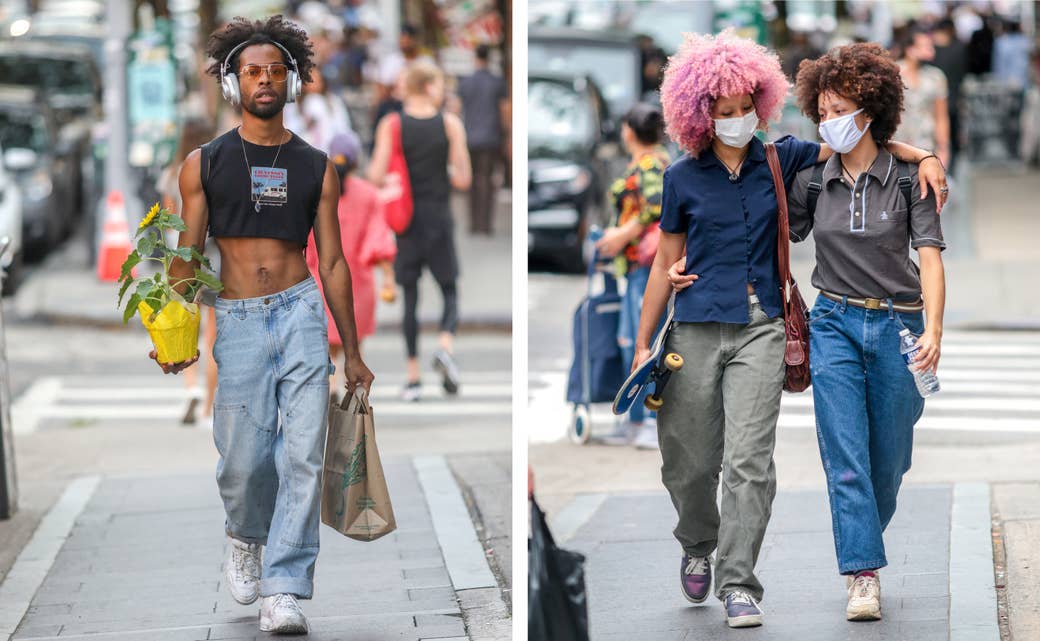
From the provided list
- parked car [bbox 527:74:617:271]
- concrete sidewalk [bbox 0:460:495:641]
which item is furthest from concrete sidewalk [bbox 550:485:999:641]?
parked car [bbox 527:74:617:271]

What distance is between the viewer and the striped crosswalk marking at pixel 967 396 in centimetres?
981

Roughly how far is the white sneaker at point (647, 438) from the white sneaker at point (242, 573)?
370 cm

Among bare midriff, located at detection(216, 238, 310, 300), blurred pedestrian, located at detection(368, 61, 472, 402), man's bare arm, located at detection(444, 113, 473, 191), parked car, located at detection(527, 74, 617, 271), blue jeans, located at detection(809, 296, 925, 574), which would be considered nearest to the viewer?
blue jeans, located at detection(809, 296, 925, 574)

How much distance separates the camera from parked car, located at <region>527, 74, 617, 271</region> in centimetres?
1670

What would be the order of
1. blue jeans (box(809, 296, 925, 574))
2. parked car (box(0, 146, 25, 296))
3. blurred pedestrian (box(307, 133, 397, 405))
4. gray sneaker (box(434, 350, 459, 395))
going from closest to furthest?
blue jeans (box(809, 296, 925, 574)), blurred pedestrian (box(307, 133, 397, 405)), gray sneaker (box(434, 350, 459, 395)), parked car (box(0, 146, 25, 296))

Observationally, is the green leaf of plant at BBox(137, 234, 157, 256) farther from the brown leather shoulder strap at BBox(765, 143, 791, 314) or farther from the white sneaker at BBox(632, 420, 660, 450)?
the white sneaker at BBox(632, 420, 660, 450)

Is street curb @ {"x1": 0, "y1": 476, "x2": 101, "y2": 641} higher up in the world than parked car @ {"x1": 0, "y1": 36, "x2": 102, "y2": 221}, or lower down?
lower down

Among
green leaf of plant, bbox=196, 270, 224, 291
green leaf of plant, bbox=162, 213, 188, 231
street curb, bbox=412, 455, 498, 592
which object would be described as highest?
green leaf of plant, bbox=162, 213, 188, 231

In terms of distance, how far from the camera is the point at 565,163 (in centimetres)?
1698

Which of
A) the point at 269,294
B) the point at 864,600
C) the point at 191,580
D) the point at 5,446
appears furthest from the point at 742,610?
the point at 5,446

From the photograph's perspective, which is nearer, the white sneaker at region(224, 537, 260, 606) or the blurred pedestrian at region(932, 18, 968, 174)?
the white sneaker at region(224, 537, 260, 606)

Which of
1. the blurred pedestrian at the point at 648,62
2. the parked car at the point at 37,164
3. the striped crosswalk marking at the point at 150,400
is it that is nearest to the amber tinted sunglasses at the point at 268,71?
the striped crosswalk marking at the point at 150,400

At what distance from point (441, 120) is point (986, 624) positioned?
6.24 meters

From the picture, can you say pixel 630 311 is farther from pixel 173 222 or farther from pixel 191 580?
pixel 173 222
